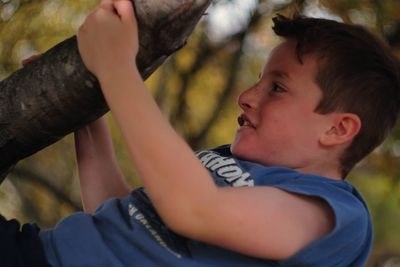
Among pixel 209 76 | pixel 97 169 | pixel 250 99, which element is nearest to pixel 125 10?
Result: pixel 250 99

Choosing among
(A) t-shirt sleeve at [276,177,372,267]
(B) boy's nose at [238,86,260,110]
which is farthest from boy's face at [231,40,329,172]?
(A) t-shirt sleeve at [276,177,372,267]

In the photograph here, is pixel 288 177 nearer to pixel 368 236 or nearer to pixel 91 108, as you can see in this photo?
pixel 368 236


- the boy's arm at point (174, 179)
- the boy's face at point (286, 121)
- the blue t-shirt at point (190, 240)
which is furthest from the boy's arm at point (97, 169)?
the boy's arm at point (174, 179)

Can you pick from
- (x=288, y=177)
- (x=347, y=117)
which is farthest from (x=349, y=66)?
(x=288, y=177)

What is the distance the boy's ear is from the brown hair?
1 centimetres

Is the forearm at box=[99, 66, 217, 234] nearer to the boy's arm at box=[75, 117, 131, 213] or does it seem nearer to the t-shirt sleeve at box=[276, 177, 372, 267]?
the t-shirt sleeve at box=[276, 177, 372, 267]

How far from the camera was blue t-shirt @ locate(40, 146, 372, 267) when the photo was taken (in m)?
1.16

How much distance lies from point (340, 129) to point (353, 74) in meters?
0.10

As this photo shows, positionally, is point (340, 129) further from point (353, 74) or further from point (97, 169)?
point (97, 169)

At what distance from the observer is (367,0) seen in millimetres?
3947

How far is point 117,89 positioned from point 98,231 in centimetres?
32

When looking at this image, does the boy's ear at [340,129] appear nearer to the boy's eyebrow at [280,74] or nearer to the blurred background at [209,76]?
the boy's eyebrow at [280,74]

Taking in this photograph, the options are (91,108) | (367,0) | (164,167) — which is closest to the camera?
(164,167)

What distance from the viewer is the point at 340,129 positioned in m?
1.35
